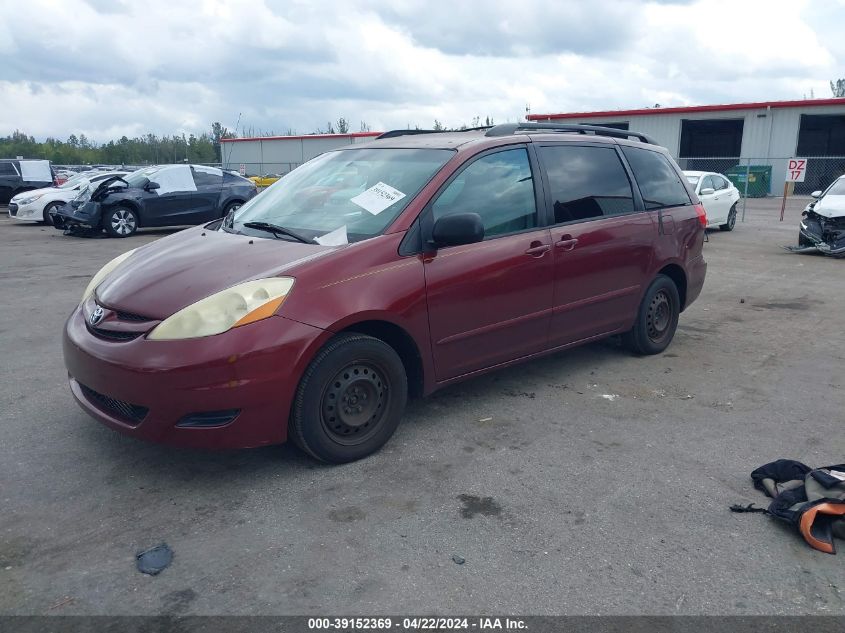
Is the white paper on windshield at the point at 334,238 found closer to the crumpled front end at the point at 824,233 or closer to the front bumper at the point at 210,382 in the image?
the front bumper at the point at 210,382

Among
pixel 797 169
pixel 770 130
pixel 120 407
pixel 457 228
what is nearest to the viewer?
pixel 120 407

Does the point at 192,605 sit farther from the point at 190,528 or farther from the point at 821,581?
the point at 821,581

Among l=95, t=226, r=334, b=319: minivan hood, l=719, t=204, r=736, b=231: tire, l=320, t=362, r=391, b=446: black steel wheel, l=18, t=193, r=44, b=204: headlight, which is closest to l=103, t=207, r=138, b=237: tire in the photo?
l=18, t=193, r=44, b=204: headlight

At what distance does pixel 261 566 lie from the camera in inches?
113

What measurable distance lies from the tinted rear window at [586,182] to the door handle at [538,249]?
0.87 ft

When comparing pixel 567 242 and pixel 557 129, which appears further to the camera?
pixel 557 129

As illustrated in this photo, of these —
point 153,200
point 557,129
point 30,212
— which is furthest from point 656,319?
point 30,212

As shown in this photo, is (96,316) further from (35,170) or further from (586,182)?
(35,170)

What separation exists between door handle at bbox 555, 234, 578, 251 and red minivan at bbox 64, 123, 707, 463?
0.5 inches

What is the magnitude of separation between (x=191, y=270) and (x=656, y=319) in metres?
3.81

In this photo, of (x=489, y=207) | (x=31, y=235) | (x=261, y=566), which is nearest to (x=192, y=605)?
(x=261, y=566)

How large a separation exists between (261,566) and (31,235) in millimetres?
15797

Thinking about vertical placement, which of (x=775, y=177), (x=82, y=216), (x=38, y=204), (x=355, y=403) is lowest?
(x=355, y=403)

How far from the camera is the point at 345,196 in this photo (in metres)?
4.37
